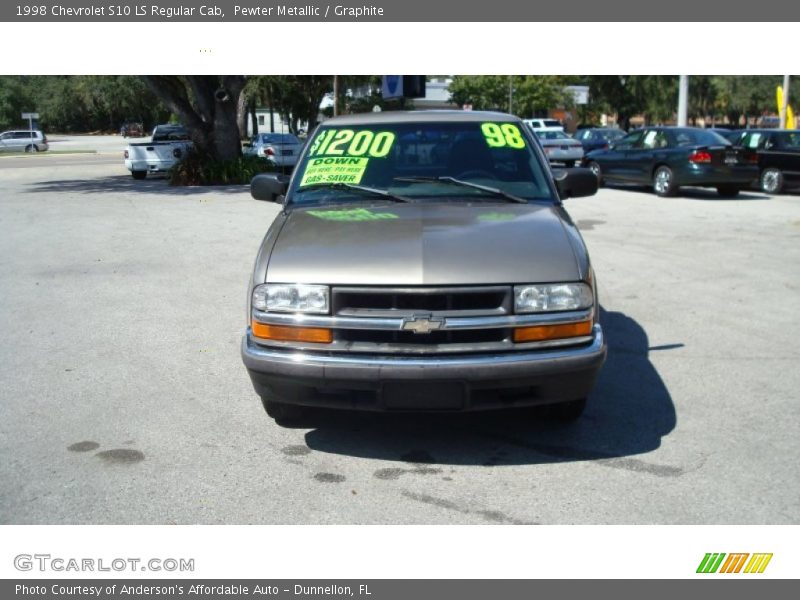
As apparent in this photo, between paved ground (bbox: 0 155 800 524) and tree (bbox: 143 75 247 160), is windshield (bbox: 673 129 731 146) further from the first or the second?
tree (bbox: 143 75 247 160)

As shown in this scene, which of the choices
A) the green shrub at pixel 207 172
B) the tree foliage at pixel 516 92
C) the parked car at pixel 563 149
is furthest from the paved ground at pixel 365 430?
the tree foliage at pixel 516 92

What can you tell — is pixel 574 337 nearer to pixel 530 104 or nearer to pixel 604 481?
pixel 604 481

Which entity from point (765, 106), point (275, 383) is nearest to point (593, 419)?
point (275, 383)

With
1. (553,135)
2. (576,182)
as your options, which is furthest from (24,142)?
(576,182)

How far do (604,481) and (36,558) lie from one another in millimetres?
2680

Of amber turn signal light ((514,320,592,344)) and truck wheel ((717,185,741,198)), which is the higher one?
amber turn signal light ((514,320,592,344))

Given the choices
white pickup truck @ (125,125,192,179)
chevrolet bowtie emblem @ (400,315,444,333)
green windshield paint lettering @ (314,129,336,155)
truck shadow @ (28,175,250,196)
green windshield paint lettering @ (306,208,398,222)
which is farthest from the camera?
white pickup truck @ (125,125,192,179)

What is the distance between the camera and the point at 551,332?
411 cm

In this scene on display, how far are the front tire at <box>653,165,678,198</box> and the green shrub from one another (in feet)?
37.0

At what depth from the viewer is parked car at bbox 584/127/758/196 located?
17984 millimetres

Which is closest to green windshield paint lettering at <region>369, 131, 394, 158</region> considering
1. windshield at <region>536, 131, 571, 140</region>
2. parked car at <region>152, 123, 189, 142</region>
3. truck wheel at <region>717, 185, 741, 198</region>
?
A: truck wheel at <region>717, 185, 741, 198</region>

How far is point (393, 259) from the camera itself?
413cm

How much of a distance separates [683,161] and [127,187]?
14860 mm

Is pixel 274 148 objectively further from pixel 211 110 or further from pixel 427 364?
pixel 427 364
